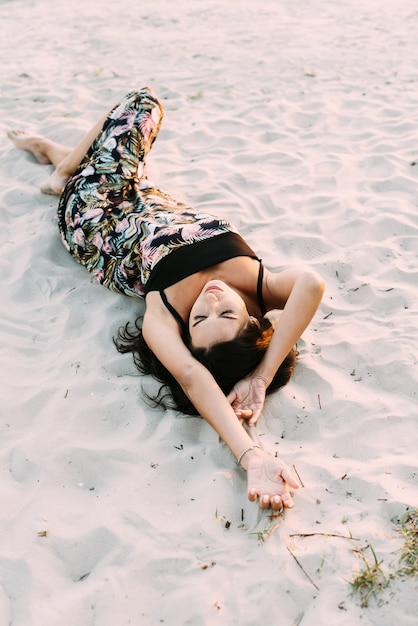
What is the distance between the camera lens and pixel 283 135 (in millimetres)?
5426

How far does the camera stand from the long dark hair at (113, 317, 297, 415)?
2891mm

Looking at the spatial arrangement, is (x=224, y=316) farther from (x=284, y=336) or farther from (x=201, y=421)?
(x=201, y=421)

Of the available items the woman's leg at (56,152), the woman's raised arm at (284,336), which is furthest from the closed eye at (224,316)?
the woman's leg at (56,152)

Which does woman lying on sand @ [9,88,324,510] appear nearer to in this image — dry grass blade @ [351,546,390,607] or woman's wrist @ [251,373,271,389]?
woman's wrist @ [251,373,271,389]

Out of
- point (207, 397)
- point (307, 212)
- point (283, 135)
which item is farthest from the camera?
point (283, 135)

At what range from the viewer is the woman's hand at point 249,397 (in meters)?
2.83

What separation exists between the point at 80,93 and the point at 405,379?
194 inches

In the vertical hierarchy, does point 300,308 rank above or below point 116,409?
above

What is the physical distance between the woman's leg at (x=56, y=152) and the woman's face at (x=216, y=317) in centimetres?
189

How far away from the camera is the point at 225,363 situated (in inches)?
115

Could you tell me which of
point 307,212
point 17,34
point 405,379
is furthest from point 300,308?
point 17,34

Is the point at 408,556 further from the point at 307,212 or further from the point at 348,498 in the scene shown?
the point at 307,212

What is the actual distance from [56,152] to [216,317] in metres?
2.73

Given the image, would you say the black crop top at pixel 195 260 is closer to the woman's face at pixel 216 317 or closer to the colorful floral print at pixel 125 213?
the colorful floral print at pixel 125 213
